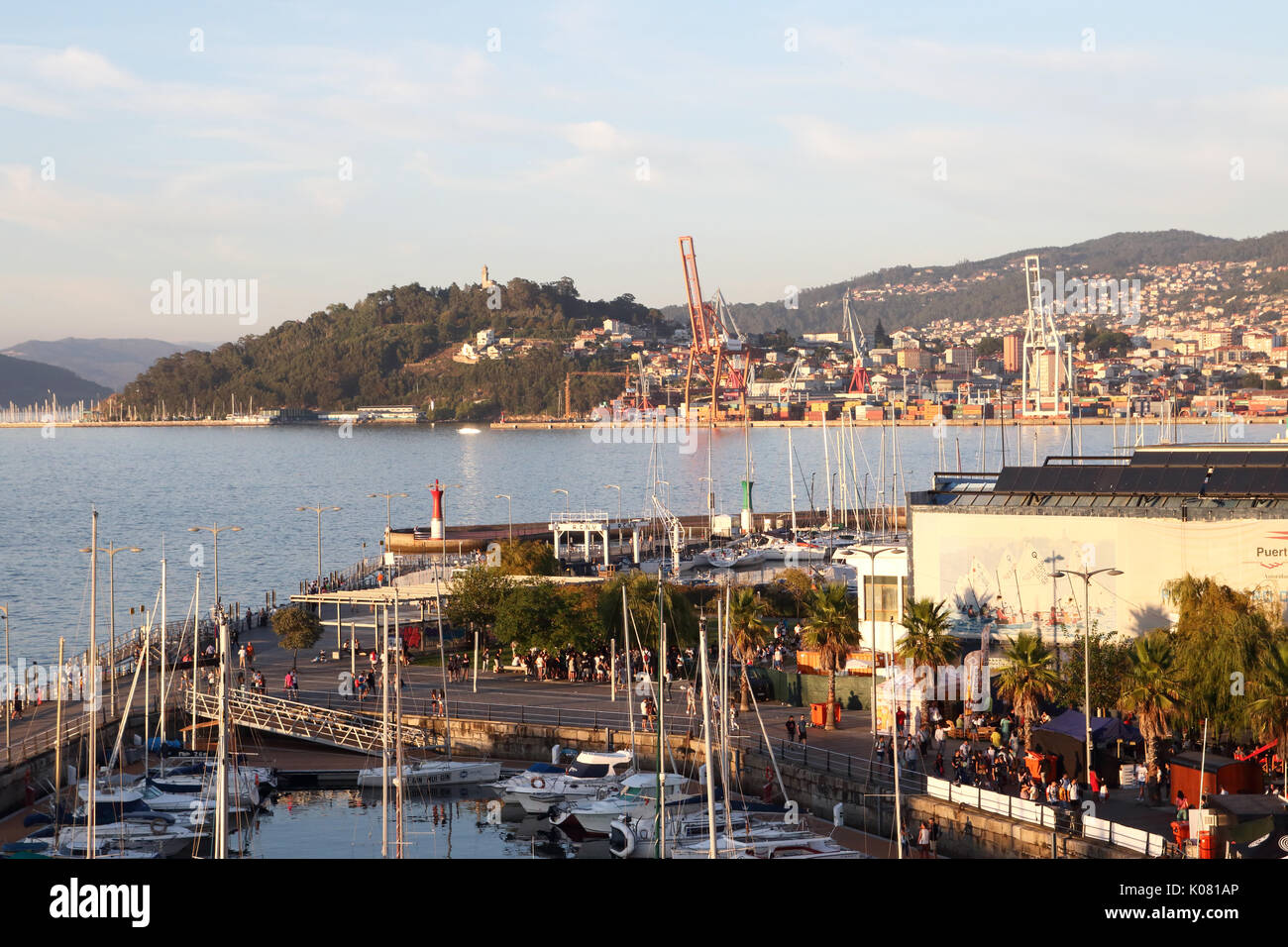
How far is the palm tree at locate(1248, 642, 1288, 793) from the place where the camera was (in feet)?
47.8

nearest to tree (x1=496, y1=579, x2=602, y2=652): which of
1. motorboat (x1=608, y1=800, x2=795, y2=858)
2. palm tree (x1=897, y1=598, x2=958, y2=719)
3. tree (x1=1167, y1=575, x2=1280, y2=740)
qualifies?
palm tree (x1=897, y1=598, x2=958, y2=719)

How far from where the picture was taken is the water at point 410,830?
54.6 feet

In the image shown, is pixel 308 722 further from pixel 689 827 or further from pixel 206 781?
pixel 689 827

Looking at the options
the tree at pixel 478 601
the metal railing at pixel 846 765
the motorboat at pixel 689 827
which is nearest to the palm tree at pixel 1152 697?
the metal railing at pixel 846 765

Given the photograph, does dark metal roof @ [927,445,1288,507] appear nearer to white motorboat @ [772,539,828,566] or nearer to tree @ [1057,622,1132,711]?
tree @ [1057,622,1132,711]

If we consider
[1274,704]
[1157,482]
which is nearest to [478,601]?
[1157,482]

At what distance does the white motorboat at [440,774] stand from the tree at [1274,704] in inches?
384

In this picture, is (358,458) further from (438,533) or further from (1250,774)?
(1250,774)

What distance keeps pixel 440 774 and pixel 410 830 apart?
1.65 metres

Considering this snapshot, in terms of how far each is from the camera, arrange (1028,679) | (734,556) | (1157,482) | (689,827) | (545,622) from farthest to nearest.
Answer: (734,556)
(545,622)
(1157,482)
(1028,679)
(689,827)

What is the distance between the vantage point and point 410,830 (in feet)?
57.3

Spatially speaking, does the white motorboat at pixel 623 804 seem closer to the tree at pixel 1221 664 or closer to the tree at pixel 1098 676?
the tree at pixel 1098 676

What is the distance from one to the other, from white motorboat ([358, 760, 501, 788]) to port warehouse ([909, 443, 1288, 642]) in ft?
23.8
